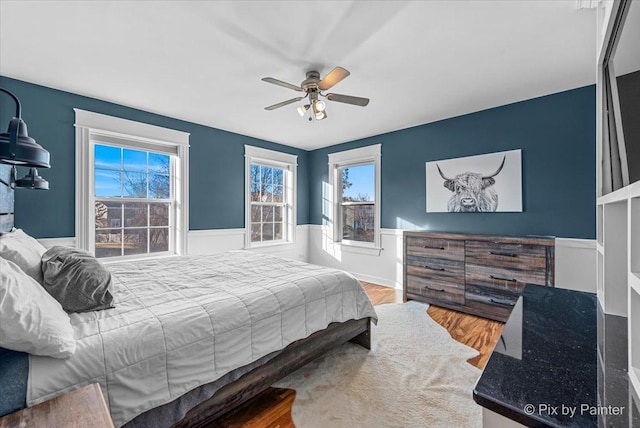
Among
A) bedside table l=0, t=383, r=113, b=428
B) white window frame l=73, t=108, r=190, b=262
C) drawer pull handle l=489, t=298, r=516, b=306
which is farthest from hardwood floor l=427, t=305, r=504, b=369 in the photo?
white window frame l=73, t=108, r=190, b=262

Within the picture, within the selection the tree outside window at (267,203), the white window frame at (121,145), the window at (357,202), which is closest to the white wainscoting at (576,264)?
the window at (357,202)

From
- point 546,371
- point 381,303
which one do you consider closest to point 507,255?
point 381,303

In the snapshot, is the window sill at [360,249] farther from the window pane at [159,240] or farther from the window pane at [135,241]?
the window pane at [135,241]

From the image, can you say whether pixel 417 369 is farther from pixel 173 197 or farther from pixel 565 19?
pixel 173 197

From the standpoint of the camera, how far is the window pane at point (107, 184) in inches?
131

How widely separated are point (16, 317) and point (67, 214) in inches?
102

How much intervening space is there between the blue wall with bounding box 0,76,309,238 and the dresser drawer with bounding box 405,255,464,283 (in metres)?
2.86

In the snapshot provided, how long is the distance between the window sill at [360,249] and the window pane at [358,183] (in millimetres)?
811

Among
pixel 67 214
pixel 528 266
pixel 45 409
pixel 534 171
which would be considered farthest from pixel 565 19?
pixel 67 214

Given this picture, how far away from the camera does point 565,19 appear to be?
188 cm

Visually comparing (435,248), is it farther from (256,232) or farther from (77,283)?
(77,283)

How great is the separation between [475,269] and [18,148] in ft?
12.5

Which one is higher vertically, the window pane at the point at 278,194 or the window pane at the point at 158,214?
the window pane at the point at 278,194

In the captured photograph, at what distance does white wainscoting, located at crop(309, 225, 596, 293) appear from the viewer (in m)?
2.92
